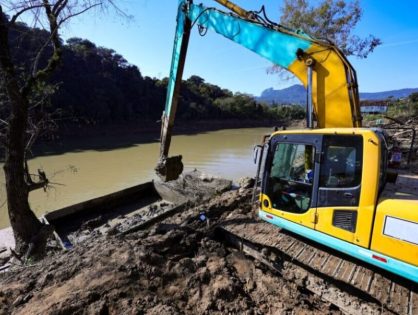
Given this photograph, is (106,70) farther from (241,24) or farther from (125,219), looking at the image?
(241,24)

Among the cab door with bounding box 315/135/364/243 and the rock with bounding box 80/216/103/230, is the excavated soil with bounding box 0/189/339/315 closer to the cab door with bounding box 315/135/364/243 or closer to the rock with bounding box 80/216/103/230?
the cab door with bounding box 315/135/364/243

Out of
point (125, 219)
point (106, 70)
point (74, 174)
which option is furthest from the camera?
point (106, 70)

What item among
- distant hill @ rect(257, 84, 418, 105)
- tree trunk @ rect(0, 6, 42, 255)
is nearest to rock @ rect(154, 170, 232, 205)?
distant hill @ rect(257, 84, 418, 105)

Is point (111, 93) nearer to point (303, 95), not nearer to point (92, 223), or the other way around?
point (92, 223)

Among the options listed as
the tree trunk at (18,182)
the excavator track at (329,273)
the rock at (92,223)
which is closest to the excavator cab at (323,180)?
the excavator track at (329,273)

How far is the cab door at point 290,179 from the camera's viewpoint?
2.79m

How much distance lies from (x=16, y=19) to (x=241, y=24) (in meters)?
3.18

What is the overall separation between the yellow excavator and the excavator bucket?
200 cm

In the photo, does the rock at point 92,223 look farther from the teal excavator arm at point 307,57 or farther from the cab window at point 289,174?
the teal excavator arm at point 307,57

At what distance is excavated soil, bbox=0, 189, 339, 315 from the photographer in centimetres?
250

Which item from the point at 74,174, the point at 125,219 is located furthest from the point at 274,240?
the point at 74,174

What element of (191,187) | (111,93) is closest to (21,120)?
(191,187)

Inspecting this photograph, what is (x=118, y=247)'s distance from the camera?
3375 mm

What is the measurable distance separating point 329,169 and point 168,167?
281 centimetres
